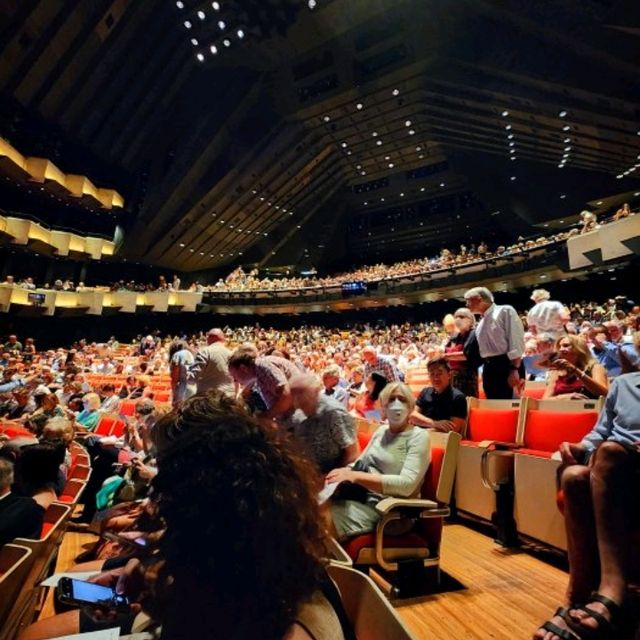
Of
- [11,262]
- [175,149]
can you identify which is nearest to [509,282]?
[175,149]

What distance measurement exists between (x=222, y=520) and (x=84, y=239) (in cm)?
2397

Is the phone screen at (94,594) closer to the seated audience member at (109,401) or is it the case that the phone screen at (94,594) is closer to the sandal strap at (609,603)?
the sandal strap at (609,603)

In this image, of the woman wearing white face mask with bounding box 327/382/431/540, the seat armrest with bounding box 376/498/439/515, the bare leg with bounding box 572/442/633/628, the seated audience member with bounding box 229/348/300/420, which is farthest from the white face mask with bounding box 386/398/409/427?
the bare leg with bounding box 572/442/633/628

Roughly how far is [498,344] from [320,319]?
20.9 m

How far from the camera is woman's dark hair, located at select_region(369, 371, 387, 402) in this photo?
4.27 metres

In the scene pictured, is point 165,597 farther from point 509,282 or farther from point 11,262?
point 11,262

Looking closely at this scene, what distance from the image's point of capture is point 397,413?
86.6 inches

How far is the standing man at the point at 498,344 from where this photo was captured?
10.8 ft

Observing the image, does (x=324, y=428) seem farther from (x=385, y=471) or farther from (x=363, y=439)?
(x=363, y=439)

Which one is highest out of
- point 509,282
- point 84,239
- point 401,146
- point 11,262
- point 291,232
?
point 401,146

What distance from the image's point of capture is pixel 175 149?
2150cm

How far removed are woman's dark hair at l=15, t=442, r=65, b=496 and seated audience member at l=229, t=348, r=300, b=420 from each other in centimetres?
109

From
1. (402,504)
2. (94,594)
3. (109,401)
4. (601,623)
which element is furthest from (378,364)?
(109,401)

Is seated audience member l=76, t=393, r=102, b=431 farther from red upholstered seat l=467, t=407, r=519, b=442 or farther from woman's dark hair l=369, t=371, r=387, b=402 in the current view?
red upholstered seat l=467, t=407, r=519, b=442
